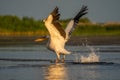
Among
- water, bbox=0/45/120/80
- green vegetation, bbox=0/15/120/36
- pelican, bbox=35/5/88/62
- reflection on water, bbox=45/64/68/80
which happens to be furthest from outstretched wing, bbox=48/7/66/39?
green vegetation, bbox=0/15/120/36

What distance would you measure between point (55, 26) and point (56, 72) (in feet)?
11.5

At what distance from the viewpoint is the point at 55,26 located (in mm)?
22109

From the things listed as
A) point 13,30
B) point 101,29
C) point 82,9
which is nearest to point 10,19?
point 13,30

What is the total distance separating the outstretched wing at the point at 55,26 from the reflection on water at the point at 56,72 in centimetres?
146

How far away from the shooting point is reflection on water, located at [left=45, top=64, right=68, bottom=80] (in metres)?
17.5

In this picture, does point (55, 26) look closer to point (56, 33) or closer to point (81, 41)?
point (56, 33)

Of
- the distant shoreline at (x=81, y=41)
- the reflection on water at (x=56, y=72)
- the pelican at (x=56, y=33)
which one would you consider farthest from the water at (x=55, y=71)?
the distant shoreline at (x=81, y=41)

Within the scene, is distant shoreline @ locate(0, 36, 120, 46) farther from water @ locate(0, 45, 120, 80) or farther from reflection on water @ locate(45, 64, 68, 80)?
reflection on water @ locate(45, 64, 68, 80)

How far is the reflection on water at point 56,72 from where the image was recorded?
→ 17.5 metres

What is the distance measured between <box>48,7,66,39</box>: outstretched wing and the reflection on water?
1460mm

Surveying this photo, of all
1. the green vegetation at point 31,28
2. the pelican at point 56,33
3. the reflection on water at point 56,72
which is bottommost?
the reflection on water at point 56,72

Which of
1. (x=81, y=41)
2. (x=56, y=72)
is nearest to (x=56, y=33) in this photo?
(x=56, y=72)

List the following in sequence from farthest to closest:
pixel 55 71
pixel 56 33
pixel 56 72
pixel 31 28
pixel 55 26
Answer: pixel 31 28 < pixel 56 33 < pixel 55 26 < pixel 55 71 < pixel 56 72

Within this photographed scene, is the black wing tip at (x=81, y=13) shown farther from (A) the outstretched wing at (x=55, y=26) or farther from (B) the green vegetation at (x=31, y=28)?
(B) the green vegetation at (x=31, y=28)
